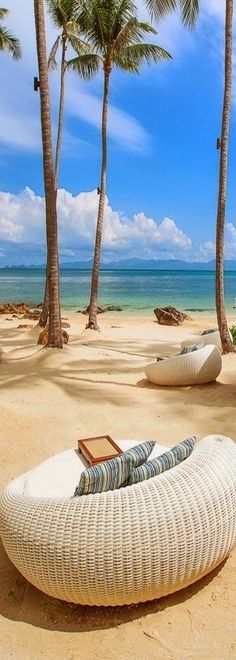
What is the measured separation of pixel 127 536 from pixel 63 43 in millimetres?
17665

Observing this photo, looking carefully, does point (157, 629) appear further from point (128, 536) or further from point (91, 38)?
point (91, 38)

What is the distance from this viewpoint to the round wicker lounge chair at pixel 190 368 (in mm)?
7160

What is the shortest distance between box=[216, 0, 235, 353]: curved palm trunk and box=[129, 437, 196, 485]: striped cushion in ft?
23.3

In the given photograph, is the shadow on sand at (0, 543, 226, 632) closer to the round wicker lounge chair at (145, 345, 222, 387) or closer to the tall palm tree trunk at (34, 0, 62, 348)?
the round wicker lounge chair at (145, 345, 222, 387)

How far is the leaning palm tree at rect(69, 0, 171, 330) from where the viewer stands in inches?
539

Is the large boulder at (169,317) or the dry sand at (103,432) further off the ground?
the dry sand at (103,432)

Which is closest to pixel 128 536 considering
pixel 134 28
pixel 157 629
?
pixel 157 629

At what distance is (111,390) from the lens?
23.1 ft

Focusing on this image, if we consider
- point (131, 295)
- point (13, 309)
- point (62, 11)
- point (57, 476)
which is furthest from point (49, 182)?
point (131, 295)

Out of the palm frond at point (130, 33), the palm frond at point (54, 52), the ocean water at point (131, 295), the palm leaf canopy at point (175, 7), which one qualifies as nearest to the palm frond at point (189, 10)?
Answer: the palm leaf canopy at point (175, 7)

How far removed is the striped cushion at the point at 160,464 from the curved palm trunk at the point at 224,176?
7102 millimetres

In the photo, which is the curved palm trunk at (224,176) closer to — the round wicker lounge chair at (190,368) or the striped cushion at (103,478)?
the round wicker lounge chair at (190,368)

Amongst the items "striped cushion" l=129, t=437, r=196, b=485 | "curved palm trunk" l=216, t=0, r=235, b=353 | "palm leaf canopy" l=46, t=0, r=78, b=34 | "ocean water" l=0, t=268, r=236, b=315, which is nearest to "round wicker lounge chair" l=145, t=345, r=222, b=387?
"curved palm trunk" l=216, t=0, r=235, b=353

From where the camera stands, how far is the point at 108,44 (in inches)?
557
